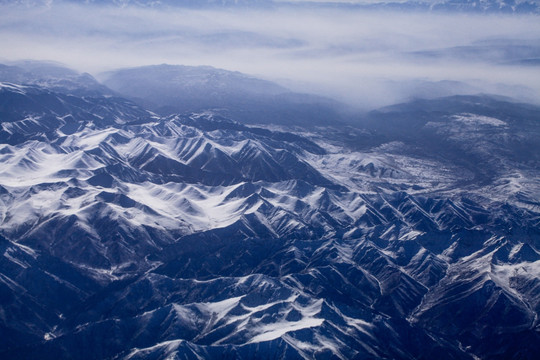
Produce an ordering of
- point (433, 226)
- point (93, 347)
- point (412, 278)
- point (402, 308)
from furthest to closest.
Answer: point (433, 226) → point (412, 278) → point (402, 308) → point (93, 347)

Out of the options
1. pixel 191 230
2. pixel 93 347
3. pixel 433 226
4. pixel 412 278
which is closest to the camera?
pixel 93 347

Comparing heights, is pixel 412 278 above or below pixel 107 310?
below

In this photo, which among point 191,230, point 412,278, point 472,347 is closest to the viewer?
point 472,347

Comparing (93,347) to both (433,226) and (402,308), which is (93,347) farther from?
(433,226)

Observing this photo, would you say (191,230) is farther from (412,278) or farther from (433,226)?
(433,226)

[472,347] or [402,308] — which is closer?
[472,347]

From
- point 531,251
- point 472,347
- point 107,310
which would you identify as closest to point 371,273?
point 472,347

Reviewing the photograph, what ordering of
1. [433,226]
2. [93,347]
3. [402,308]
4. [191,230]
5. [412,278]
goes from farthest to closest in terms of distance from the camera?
[433,226] < [191,230] < [412,278] < [402,308] < [93,347]

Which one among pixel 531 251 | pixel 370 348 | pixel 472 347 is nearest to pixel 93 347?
pixel 370 348

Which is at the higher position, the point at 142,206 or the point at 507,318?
the point at 142,206
